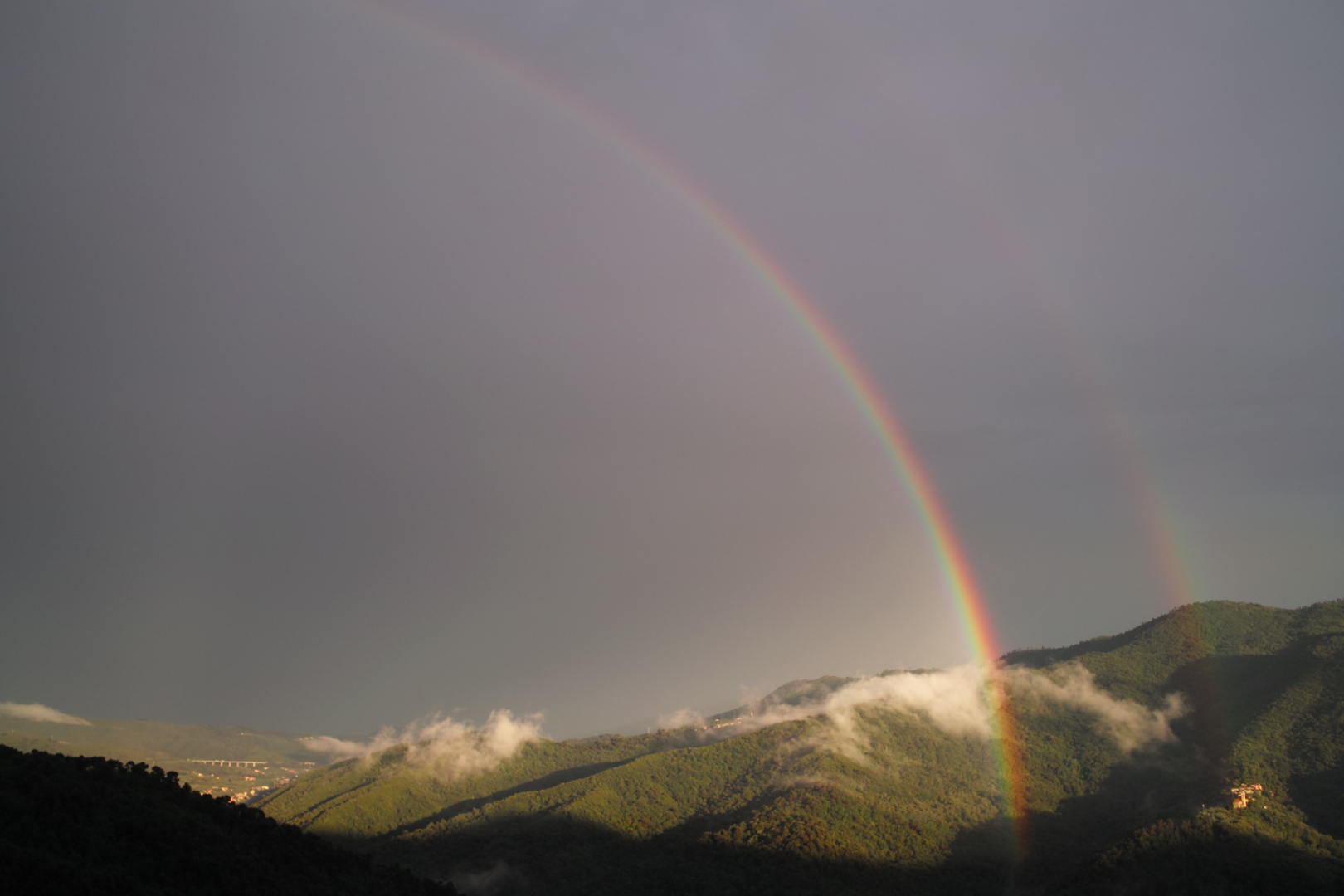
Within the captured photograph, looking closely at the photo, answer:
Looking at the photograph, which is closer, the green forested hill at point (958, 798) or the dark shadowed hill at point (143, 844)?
the dark shadowed hill at point (143, 844)

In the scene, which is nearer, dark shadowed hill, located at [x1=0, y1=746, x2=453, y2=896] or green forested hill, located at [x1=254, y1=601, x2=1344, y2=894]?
dark shadowed hill, located at [x1=0, y1=746, x2=453, y2=896]

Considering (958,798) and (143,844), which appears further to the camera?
(958,798)

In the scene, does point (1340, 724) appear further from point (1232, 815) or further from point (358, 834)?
point (358, 834)

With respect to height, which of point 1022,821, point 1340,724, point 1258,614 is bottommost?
point 1022,821

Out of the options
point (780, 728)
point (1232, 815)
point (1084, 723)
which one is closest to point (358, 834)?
point (780, 728)

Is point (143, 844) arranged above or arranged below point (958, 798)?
above
